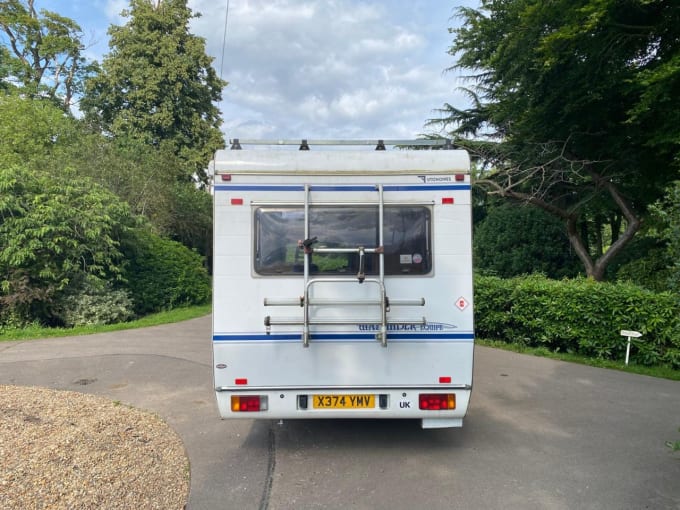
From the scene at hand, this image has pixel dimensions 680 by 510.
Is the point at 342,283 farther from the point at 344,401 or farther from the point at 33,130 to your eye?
the point at 33,130

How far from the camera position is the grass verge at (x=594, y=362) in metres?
7.69

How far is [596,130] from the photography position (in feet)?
42.0

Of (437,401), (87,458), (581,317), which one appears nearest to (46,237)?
(87,458)

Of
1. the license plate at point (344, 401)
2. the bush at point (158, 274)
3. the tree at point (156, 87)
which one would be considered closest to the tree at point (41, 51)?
the tree at point (156, 87)

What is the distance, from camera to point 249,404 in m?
4.33

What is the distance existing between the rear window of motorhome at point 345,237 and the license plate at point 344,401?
110cm

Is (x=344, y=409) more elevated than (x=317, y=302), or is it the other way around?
(x=317, y=302)

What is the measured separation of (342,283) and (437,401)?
4.40 ft

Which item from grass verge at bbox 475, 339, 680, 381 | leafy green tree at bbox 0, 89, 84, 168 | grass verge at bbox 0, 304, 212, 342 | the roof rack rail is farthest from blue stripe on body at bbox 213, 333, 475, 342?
leafy green tree at bbox 0, 89, 84, 168

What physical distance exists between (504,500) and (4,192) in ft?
38.5

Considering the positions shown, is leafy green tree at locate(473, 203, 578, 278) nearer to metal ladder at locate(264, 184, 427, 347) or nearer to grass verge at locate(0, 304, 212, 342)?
grass verge at locate(0, 304, 212, 342)

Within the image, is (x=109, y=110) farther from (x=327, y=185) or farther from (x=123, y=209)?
(x=327, y=185)

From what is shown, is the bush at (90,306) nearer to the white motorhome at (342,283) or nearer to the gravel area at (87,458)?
the gravel area at (87,458)

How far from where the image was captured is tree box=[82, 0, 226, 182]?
87.7 ft
